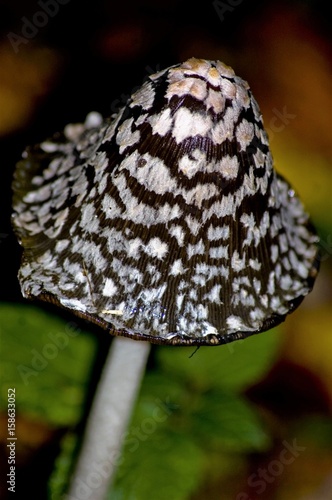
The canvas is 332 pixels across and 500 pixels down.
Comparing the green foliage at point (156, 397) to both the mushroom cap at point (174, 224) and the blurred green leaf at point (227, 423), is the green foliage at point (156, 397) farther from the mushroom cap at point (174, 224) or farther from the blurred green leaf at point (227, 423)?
the mushroom cap at point (174, 224)

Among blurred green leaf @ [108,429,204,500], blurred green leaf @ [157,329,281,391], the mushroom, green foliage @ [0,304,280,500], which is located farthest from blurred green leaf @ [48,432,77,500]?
the mushroom

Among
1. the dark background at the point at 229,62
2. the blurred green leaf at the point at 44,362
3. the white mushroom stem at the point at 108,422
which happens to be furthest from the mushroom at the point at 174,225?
the dark background at the point at 229,62

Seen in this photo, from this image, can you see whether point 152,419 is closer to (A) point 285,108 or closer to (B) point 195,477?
(B) point 195,477

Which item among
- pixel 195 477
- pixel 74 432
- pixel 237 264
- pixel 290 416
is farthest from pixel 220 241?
pixel 290 416

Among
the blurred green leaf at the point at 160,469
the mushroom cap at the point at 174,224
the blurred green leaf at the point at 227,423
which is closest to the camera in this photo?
the mushroom cap at the point at 174,224

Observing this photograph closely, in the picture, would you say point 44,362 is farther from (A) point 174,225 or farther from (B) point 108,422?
(A) point 174,225

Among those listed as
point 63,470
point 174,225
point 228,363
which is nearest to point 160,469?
point 63,470

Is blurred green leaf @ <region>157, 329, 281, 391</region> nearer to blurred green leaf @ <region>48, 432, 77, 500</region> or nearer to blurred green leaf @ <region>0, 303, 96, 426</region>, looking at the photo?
blurred green leaf @ <region>0, 303, 96, 426</region>
